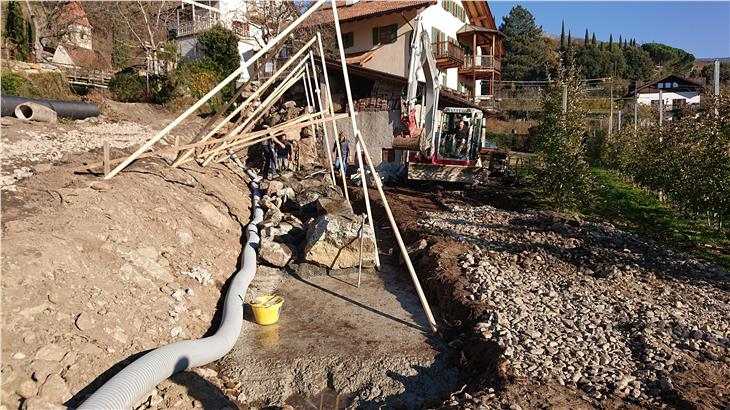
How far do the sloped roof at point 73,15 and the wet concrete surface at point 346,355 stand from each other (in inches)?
1333

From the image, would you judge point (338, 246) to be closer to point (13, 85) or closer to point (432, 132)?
point (432, 132)

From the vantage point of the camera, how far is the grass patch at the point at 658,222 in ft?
33.7

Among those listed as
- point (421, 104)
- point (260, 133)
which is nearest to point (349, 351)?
point (260, 133)

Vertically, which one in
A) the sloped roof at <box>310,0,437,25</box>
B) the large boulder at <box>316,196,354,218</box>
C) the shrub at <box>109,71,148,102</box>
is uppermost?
the sloped roof at <box>310,0,437,25</box>

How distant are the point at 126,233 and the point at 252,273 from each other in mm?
2295

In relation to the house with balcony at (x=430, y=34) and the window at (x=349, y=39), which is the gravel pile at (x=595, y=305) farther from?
the window at (x=349, y=39)

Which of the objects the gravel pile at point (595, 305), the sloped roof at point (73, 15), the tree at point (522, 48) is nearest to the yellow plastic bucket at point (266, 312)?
the gravel pile at point (595, 305)

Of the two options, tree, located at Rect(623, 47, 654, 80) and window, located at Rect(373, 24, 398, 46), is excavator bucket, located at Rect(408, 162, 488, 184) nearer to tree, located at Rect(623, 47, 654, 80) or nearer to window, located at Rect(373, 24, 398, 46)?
window, located at Rect(373, 24, 398, 46)

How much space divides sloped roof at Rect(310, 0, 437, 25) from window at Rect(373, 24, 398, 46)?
1199 mm

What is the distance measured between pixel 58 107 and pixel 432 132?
12.8 metres

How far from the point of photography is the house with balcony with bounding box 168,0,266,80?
35125 millimetres

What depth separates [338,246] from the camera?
9391 mm

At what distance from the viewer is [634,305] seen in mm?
6977

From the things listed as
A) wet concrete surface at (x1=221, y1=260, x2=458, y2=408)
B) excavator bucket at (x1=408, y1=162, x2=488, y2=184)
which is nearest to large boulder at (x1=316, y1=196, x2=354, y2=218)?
wet concrete surface at (x1=221, y1=260, x2=458, y2=408)
